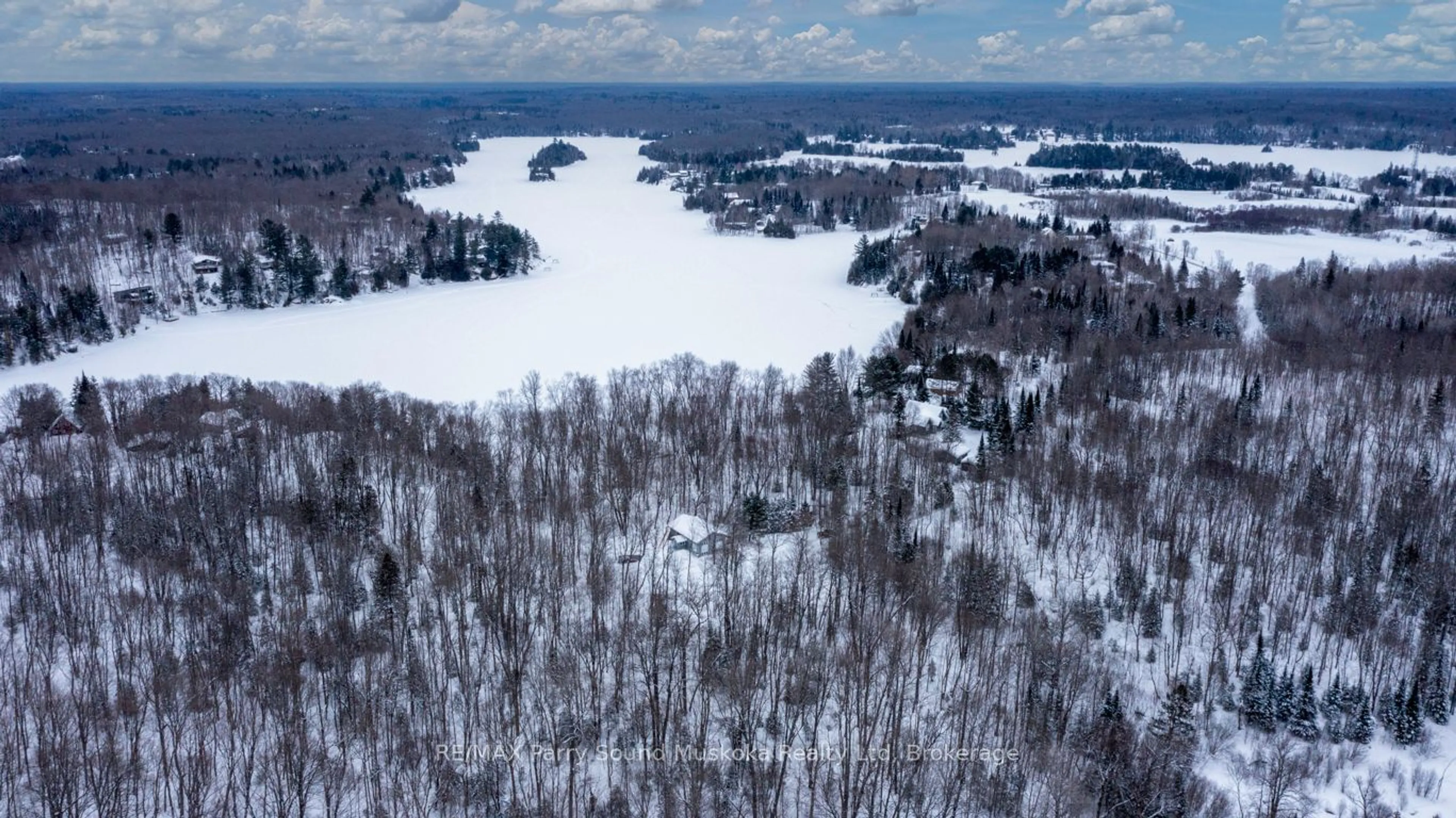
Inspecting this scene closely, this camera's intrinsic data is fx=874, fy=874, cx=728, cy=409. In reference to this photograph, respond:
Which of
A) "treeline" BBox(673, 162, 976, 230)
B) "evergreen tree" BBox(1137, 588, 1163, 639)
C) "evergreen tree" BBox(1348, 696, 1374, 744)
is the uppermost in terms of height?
"treeline" BBox(673, 162, 976, 230)

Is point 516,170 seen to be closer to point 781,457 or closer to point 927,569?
point 781,457

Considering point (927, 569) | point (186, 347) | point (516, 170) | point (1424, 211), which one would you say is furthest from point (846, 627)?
point (516, 170)

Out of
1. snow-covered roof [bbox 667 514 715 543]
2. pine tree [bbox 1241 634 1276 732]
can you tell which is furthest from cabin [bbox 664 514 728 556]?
pine tree [bbox 1241 634 1276 732]

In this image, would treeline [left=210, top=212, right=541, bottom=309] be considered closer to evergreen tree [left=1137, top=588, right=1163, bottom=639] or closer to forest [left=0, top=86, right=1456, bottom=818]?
forest [left=0, top=86, right=1456, bottom=818]

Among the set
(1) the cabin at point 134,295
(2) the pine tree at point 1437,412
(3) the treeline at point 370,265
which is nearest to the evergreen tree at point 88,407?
(1) the cabin at point 134,295

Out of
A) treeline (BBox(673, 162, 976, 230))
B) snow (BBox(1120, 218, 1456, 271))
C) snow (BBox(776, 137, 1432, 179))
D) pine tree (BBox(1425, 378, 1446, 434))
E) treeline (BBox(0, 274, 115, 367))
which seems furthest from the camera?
snow (BBox(776, 137, 1432, 179))

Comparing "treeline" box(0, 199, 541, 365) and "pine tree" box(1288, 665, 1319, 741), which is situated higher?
"treeline" box(0, 199, 541, 365)

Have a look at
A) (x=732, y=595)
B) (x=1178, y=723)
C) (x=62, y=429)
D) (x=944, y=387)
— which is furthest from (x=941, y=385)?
(x=62, y=429)

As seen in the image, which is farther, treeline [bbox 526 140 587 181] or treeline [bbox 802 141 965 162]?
treeline [bbox 802 141 965 162]
